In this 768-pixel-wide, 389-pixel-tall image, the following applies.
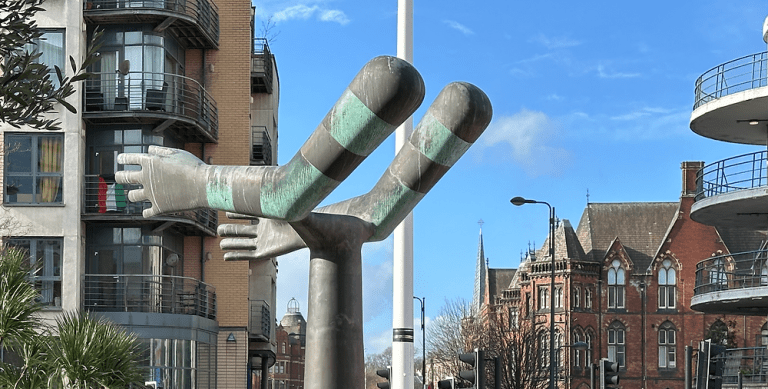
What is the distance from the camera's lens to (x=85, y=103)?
33969mm

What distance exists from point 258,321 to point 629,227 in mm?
52556

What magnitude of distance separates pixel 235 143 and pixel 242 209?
32.4 m

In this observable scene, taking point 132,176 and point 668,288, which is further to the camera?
point 668,288

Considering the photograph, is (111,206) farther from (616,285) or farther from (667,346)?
(667,346)

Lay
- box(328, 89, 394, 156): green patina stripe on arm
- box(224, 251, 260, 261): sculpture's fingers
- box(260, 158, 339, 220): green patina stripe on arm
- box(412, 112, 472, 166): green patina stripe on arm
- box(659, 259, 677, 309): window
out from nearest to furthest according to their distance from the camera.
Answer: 1. box(328, 89, 394, 156): green patina stripe on arm
2. box(260, 158, 339, 220): green patina stripe on arm
3. box(412, 112, 472, 166): green patina stripe on arm
4. box(224, 251, 260, 261): sculpture's fingers
5. box(659, 259, 677, 309): window

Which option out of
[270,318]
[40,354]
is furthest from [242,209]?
[270,318]

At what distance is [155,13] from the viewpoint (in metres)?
33.9

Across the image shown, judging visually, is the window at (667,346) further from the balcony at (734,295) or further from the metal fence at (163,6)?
the metal fence at (163,6)

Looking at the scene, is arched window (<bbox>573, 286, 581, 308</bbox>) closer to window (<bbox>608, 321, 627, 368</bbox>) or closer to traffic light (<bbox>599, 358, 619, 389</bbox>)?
window (<bbox>608, 321, 627, 368</bbox>)

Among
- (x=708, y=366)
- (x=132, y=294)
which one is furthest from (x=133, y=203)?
(x=708, y=366)

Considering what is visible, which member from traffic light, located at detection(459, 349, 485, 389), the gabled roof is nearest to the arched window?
the gabled roof

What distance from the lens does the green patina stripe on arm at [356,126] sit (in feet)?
16.5

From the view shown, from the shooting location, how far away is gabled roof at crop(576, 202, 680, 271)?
282ft

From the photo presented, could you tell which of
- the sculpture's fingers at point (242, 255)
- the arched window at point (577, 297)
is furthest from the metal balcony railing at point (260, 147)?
the arched window at point (577, 297)
